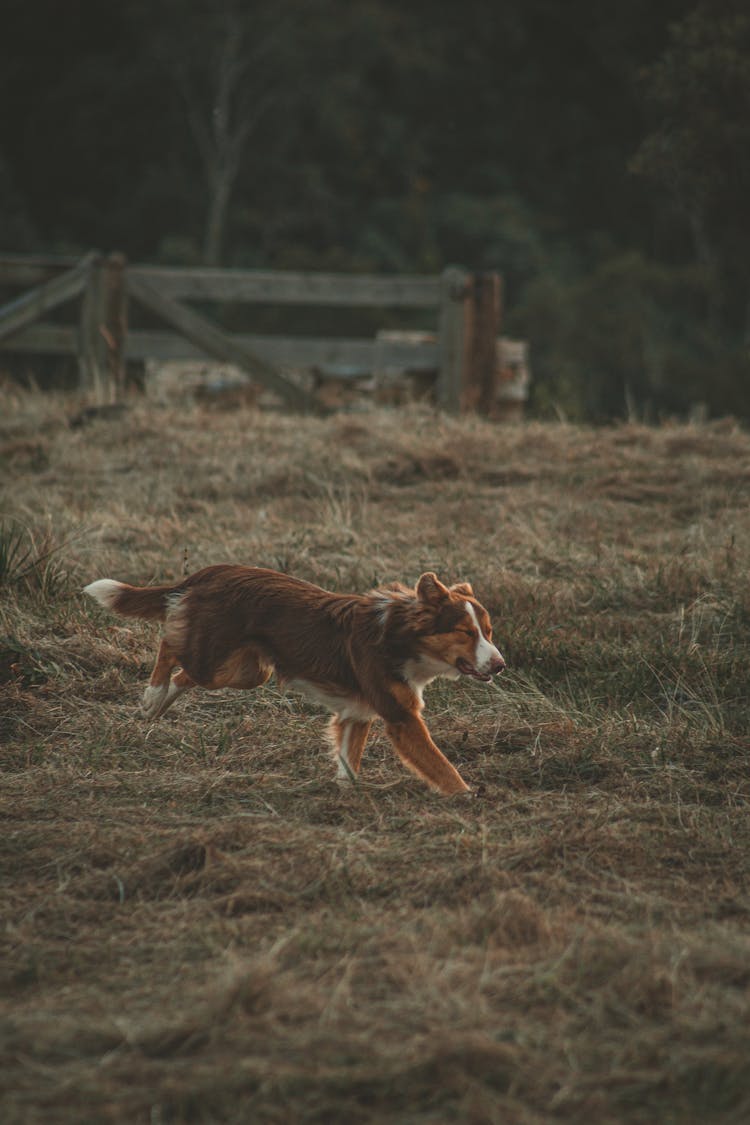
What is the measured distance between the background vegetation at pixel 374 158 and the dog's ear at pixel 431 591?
26.0 metres

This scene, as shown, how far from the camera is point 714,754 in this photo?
16.0ft

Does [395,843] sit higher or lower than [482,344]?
lower

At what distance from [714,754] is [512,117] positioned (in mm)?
35883

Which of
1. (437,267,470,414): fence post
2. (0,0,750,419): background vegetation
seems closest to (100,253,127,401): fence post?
(437,267,470,414): fence post

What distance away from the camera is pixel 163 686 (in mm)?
5125

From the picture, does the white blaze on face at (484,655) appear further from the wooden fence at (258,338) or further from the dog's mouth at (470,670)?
the wooden fence at (258,338)

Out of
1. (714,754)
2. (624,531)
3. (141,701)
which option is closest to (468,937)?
(714,754)

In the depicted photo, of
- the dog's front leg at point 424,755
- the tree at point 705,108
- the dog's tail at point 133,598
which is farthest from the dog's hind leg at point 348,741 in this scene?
the tree at point 705,108

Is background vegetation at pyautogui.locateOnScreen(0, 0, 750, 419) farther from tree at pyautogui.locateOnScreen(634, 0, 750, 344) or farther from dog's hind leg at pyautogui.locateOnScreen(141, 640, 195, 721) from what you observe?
dog's hind leg at pyautogui.locateOnScreen(141, 640, 195, 721)

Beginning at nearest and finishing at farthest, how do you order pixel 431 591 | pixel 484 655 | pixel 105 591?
pixel 484 655, pixel 431 591, pixel 105 591

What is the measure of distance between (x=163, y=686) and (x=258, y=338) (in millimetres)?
7001

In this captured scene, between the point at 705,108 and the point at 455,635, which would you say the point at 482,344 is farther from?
the point at 455,635

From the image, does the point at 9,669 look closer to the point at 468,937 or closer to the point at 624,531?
the point at 468,937

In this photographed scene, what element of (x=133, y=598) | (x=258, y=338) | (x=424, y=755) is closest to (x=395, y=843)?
(x=424, y=755)
